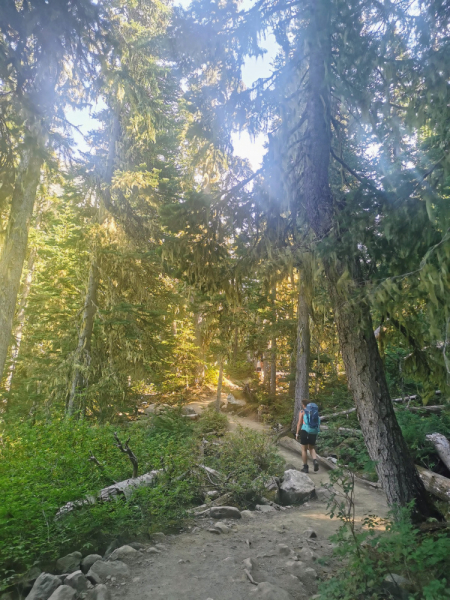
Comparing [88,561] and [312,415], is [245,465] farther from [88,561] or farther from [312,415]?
[88,561]

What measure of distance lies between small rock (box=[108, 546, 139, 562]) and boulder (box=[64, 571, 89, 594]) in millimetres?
684

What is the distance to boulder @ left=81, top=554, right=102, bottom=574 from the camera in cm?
400

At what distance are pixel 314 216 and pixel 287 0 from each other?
330 centimetres

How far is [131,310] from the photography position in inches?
429

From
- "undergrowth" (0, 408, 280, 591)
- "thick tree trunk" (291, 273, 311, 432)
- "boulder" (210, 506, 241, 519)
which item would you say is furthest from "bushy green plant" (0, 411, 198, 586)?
"thick tree trunk" (291, 273, 311, 432)

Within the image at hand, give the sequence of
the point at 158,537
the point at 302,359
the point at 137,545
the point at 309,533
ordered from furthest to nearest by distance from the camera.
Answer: the point at 302,359 → the point at 309,533 → the point at 158,537 → the point at 137,545

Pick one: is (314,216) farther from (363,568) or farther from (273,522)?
(273,522)

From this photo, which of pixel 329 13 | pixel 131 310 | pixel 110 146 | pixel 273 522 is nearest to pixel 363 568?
pixel 273 522

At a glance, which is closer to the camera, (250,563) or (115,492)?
(250,563)

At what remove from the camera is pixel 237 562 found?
4.29m

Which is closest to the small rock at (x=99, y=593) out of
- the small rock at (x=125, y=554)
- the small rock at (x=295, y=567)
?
the small rock at (x=125, y=554)

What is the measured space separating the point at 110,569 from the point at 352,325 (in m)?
4.19

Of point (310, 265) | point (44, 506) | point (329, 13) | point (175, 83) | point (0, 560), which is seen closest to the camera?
point (0, 560)

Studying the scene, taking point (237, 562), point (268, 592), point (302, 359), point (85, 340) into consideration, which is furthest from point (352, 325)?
point (85, 340)
